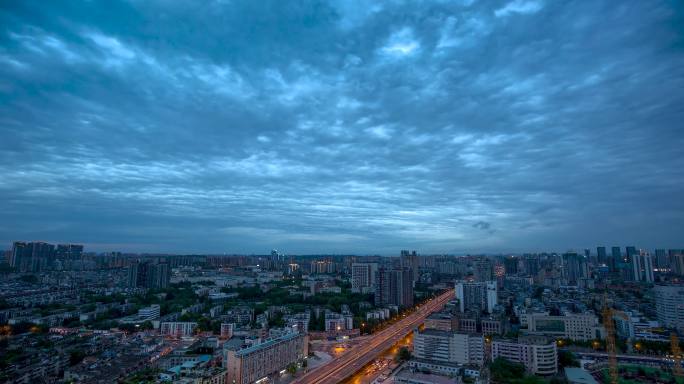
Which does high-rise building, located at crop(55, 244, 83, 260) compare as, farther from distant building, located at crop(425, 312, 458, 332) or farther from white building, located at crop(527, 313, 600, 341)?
white building, located at crop(527, 313, 600, 341)

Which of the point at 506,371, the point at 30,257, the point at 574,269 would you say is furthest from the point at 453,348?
the point at 30,257

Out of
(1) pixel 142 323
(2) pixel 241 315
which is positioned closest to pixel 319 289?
(2) pixel 241 315

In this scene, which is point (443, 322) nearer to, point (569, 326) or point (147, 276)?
point (569, 326)

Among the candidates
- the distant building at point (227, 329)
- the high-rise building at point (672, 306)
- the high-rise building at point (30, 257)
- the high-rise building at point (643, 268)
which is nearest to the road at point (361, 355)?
the distant building at point (227, 329)

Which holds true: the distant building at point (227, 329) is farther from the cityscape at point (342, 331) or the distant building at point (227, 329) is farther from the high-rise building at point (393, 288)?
the high-rise building at point (393, 288)

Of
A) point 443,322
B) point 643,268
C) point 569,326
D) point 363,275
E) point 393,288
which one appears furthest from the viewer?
point 643,268

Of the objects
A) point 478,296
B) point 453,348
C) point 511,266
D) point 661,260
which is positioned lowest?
point 453,348

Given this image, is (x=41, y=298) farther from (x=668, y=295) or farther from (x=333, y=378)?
(x=668, y=295)
